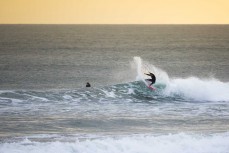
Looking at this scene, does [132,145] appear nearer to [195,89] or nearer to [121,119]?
[121,119]

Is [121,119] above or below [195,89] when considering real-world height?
below

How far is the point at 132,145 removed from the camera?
771 inches

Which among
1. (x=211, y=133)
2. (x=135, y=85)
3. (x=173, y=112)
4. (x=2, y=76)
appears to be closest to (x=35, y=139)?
(x=211, y=133)

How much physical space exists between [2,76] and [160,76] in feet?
71.1

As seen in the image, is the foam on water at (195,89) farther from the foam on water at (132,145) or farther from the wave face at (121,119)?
the foam on water at (132,145)

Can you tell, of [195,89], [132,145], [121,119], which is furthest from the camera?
[195,89]

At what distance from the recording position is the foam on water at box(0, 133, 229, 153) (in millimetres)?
18828

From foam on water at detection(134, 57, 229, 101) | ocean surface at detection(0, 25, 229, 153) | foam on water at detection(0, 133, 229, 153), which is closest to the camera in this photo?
foam on water at detection(0, 133, 229, 153)

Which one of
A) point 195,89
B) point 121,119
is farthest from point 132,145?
point 195,89

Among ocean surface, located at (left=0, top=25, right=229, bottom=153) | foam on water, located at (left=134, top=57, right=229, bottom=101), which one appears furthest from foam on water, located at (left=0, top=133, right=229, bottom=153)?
foam on water, located at (left=134, top=57, right=229, bottom=101)

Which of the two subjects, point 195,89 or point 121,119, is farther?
point 195,89

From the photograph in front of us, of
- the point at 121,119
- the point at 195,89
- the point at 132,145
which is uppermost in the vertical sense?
the point at 195,89

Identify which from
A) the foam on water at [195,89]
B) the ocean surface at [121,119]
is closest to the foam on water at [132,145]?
the ocean surface at [121,119]

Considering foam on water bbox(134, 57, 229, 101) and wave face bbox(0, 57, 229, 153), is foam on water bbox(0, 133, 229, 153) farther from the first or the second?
foam on water bbox(134, 57, 229, 101)
